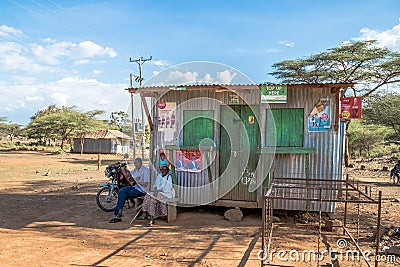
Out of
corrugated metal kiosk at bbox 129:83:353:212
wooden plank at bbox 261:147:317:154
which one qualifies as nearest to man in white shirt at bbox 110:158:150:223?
corrugated metal kiosk at bbox 129:83:353:212

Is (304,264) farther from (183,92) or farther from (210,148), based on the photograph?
(183,92)

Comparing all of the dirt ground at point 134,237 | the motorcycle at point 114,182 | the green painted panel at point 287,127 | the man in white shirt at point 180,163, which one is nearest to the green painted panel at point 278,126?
the green painted panel at point 287,127

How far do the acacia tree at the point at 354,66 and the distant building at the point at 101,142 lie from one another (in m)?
22.6

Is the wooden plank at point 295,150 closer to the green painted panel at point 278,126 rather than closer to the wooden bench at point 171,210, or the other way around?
the green painted panel at point 278,126

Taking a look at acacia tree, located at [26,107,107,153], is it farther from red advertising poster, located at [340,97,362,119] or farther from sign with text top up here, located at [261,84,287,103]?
red advertising poster, located at [340,97,362,119]

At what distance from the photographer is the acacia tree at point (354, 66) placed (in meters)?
17.9

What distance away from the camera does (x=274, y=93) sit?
7312 mm

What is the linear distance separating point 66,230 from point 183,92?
3789mm

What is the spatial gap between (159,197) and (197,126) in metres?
1.83

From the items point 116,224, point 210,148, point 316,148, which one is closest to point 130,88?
point 210,148

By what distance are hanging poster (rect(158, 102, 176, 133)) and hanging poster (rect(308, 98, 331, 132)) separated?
301cm

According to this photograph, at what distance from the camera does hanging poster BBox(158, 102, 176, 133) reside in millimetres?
8188

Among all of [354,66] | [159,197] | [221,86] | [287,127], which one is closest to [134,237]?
[159,197]

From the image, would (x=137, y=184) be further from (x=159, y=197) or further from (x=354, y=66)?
(x=354, y=66)
